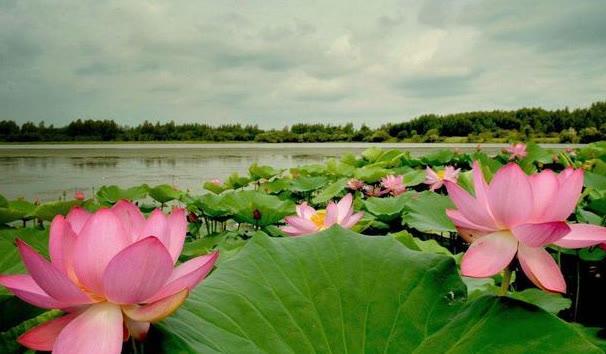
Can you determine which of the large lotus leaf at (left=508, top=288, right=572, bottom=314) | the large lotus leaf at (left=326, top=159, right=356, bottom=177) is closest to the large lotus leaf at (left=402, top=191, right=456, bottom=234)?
the large lotus leaf at (left=508, top=288, right=572, bottom=314)

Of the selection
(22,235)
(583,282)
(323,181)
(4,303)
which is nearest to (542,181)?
(4,303)

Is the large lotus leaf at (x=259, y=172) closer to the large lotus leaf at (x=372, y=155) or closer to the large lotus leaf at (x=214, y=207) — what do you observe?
the large lotus leaf at (x=372, y=155)

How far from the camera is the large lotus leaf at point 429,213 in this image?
1.98 meters

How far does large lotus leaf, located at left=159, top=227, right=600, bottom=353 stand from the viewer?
0.63 m

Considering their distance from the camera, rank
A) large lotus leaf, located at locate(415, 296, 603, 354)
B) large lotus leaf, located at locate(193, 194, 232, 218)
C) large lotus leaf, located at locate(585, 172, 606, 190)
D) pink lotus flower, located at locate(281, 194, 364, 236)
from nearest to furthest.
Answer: large lotus leaf, located at locate(415, 296, 603, 354), pink lotus flower, located at locate(281, 194, 364, 236), large lotus leaf, located at locate(585, 172, 606, 190), large lotus leaf, located at locate(193, 194, 232, 218)

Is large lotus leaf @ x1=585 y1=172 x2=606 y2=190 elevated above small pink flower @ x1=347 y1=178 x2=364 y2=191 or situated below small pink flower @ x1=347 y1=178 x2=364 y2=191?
above

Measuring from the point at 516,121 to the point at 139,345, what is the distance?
26.7 metres

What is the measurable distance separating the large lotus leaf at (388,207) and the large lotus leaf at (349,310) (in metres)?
2.09

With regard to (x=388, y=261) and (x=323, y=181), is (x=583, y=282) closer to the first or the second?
(x=388, y=261)

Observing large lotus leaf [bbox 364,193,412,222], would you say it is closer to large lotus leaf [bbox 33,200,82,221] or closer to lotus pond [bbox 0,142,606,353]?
large lotus leaf [bbox 33,200,82,221]

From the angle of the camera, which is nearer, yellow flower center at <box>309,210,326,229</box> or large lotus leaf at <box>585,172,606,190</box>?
yellow flower center at <box>309,210,326,229</box>

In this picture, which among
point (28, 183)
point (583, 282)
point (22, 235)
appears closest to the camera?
point (22, 235)

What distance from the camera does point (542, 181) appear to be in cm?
73

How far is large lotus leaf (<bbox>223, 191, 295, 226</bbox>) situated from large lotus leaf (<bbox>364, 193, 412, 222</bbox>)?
0.54 m
